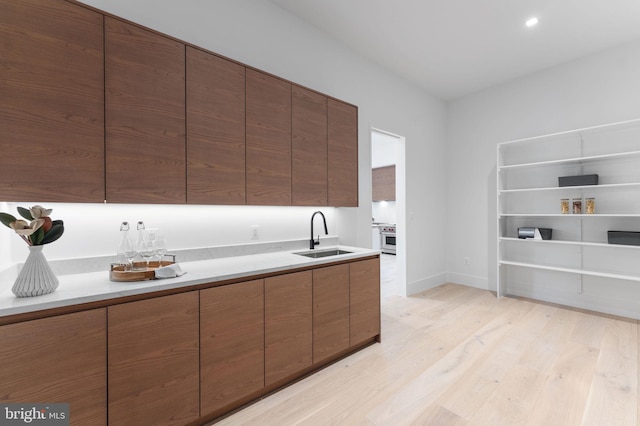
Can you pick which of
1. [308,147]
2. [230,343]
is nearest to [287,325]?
[230,343]

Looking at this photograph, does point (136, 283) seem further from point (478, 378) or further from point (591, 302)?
point (591, 302)

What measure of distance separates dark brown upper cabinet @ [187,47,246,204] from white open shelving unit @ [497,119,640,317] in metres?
3.50

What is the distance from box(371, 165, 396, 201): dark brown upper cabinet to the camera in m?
7.71

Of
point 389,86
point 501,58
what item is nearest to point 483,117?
point 501,58

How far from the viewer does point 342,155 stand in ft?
9.11

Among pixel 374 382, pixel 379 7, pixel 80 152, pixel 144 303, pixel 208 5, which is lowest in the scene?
pixel 374 382

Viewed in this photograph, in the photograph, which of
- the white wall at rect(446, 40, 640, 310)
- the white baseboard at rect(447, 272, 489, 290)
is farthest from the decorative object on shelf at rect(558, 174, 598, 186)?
the white baseboard at rect(447, 272, 489, 290)

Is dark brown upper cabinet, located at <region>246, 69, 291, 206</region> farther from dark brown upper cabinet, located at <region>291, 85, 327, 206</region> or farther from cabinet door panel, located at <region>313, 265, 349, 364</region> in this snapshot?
cabinet door panel, located at <region>313, 265, 349, 364</region>

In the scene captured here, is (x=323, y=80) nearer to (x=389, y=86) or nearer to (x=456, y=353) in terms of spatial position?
(x=389, y=86)

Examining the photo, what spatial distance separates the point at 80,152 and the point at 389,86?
3.45 metres

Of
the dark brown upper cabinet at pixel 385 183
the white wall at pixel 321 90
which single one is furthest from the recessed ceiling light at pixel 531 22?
the dark brown upper cabinet at pixel 385 183

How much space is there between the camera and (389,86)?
3746 mm

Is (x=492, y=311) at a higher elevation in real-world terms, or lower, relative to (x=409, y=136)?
lower

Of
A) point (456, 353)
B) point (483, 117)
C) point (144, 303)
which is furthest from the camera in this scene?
point (483, 117)
